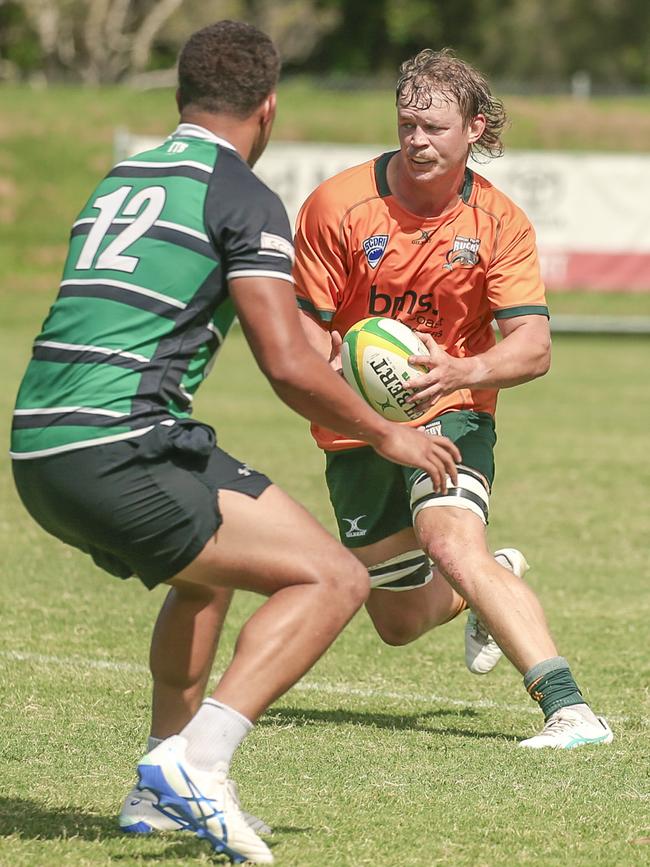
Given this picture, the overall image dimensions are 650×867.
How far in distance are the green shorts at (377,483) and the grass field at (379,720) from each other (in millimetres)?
680

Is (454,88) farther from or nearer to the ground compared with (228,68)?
nearer to the ground

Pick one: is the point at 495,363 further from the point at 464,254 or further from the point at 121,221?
the point at 121,221

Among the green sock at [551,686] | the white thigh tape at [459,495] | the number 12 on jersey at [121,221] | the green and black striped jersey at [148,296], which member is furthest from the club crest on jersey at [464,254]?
the number 12 on jersey at [121,221]

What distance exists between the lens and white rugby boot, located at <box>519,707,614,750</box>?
202 inches

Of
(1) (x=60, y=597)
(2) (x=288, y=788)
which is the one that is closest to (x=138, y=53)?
(1) (x=60, y=597)

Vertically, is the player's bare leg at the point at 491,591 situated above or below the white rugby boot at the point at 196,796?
below

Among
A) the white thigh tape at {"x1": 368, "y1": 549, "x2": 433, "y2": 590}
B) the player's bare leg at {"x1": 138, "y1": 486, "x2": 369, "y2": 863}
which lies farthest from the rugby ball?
the player's bare leg at {"x1": 138, "y1": 486, "x2": 369, "y2": 863}

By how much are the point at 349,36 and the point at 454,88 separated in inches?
1658

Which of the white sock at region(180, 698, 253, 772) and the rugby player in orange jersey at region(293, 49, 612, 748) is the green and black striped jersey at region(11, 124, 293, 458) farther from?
the rugby player in orange jersey at region(293, 49, 612, 748)

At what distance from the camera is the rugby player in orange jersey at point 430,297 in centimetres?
559

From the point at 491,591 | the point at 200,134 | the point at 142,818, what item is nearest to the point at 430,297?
the point at 491,591

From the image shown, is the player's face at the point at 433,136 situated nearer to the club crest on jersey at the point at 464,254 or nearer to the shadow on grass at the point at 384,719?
the club crest on jersey at the point at 464,254

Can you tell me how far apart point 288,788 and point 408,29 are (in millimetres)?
43336

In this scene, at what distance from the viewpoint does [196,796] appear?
12.1ft
